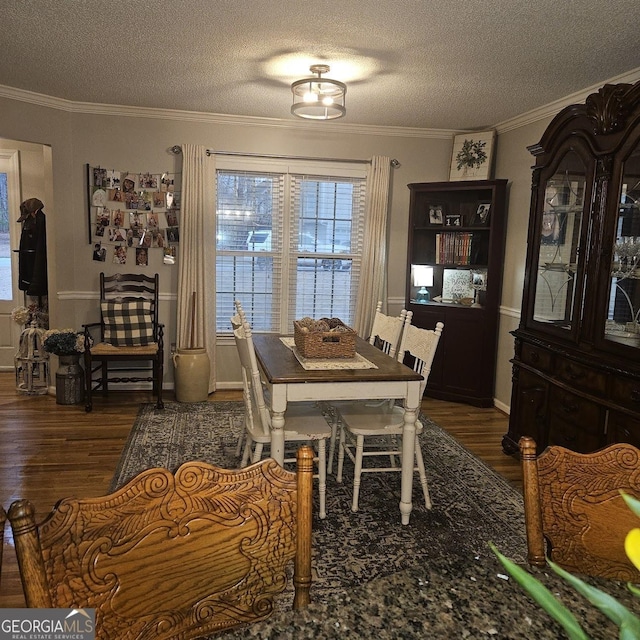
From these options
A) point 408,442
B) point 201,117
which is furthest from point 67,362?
point 408,442

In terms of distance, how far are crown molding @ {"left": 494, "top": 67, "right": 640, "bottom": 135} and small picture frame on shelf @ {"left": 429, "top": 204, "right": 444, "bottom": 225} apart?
2.79ft

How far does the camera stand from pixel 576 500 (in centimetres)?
126

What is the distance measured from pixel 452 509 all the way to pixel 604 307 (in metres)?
1.36

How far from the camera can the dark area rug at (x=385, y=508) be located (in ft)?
8.43

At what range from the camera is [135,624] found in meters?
1.01

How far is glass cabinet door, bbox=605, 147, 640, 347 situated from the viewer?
9.30 feet

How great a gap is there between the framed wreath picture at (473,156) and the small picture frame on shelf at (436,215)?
34 centimetres

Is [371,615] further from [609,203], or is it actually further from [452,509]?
[609,203]

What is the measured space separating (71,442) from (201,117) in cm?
296

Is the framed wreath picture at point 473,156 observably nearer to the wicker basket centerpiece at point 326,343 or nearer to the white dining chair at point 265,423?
the wicker basket centerpiece at point 326,343

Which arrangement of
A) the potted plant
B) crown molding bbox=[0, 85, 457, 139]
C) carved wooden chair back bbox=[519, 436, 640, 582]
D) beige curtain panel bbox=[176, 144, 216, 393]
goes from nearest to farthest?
1. carved wooden chair back bbox=[519, 436, 640, 582]
2. crown molding bbox=[0, 85, 457, 139]
3. the potted plant
4. beige curtain panel bbox=[176, 144, 216, 393]

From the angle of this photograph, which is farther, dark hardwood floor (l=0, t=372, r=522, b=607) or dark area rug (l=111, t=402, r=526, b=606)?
dark hardwood floor (l=0, t=372, r=522, b=607)

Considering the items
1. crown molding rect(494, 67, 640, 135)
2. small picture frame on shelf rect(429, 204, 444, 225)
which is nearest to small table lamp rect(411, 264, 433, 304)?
small picture frame on shelf rect(429, 204, 444, 225)

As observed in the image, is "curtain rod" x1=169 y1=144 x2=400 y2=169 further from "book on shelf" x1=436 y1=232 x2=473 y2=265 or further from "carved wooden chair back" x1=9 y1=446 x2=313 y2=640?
"carved wooden chair back" x1=9 y1=446 x2=313 y2=640
